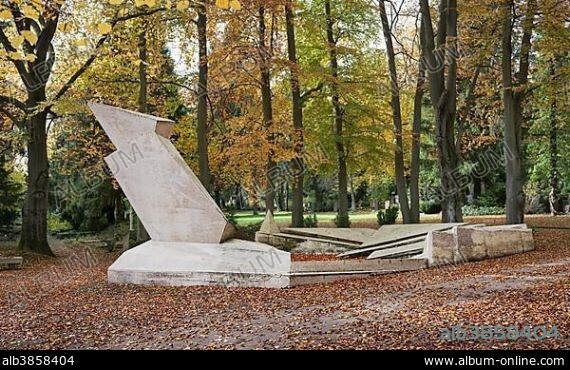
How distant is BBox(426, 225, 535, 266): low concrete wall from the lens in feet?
37.1

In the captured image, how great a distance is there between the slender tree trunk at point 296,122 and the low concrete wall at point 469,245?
26.6 ft

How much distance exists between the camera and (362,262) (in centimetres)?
1073

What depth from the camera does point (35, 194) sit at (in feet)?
55.9

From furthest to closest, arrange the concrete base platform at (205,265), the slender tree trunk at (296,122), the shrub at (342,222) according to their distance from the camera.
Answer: the shrub at (342,222), the slender tree trunk at (296,122), the concrete base platform at (205,265)

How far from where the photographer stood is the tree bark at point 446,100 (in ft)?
53.3

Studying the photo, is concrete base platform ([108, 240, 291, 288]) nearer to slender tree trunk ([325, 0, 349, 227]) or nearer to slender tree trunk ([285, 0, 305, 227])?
slender tree trunk ([285, 0, 305, 227])

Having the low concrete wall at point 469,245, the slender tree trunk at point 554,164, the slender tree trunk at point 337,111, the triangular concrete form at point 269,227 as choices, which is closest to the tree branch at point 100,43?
the slender tree trunk at point 337,111

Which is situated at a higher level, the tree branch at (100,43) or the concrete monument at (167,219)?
the tree branch at (100,43)

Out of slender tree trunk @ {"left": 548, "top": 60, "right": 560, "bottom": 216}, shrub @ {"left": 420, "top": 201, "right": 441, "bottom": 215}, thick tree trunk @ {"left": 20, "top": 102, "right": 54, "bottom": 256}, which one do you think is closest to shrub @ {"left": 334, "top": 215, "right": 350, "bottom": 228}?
thick tree trunk @ {"left": 20, "top": 102, "right": 54, "bottom": 256}

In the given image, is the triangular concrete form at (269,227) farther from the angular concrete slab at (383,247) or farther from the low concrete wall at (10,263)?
the low concrete wall at (10,263)

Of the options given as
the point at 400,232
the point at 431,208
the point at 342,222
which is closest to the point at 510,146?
the point at 400,232

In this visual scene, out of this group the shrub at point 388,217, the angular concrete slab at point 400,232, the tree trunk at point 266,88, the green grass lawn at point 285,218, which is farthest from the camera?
the green grass lawn at point 285,218

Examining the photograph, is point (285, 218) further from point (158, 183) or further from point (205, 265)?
point (205, 265)

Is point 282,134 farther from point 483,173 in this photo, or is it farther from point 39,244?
point 483,173
